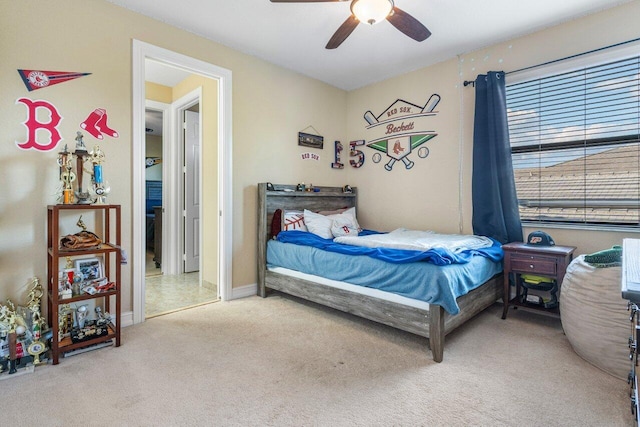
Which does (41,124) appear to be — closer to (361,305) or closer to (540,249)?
(361,305)

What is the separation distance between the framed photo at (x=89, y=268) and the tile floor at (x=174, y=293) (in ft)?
2.23

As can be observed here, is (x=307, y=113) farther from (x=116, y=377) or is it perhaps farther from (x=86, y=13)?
(x=116, y=377)

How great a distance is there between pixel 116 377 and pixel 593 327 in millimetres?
2862

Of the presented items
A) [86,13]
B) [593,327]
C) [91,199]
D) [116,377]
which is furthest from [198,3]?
[593,327]

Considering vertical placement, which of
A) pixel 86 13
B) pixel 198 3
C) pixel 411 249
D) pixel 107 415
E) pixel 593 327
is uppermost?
pixel 198 3

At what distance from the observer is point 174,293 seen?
3.54 m

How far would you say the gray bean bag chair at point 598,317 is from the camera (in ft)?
6.09

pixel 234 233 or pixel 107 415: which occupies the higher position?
pixel 234 233

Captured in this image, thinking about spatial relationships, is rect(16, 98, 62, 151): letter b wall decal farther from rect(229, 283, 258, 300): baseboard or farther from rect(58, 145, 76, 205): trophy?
rect(229, 283, 258, 300): baseboard

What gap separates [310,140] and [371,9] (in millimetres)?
2096

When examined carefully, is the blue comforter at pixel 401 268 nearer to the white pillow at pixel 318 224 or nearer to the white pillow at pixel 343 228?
the white pillow at pixel 318 224

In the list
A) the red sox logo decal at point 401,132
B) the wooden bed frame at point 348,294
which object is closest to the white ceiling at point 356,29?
the red sox logo decal at point 401,132

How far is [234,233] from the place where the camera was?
132 inches

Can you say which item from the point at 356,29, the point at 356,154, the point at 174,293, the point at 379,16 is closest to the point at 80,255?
the point at 174,293
